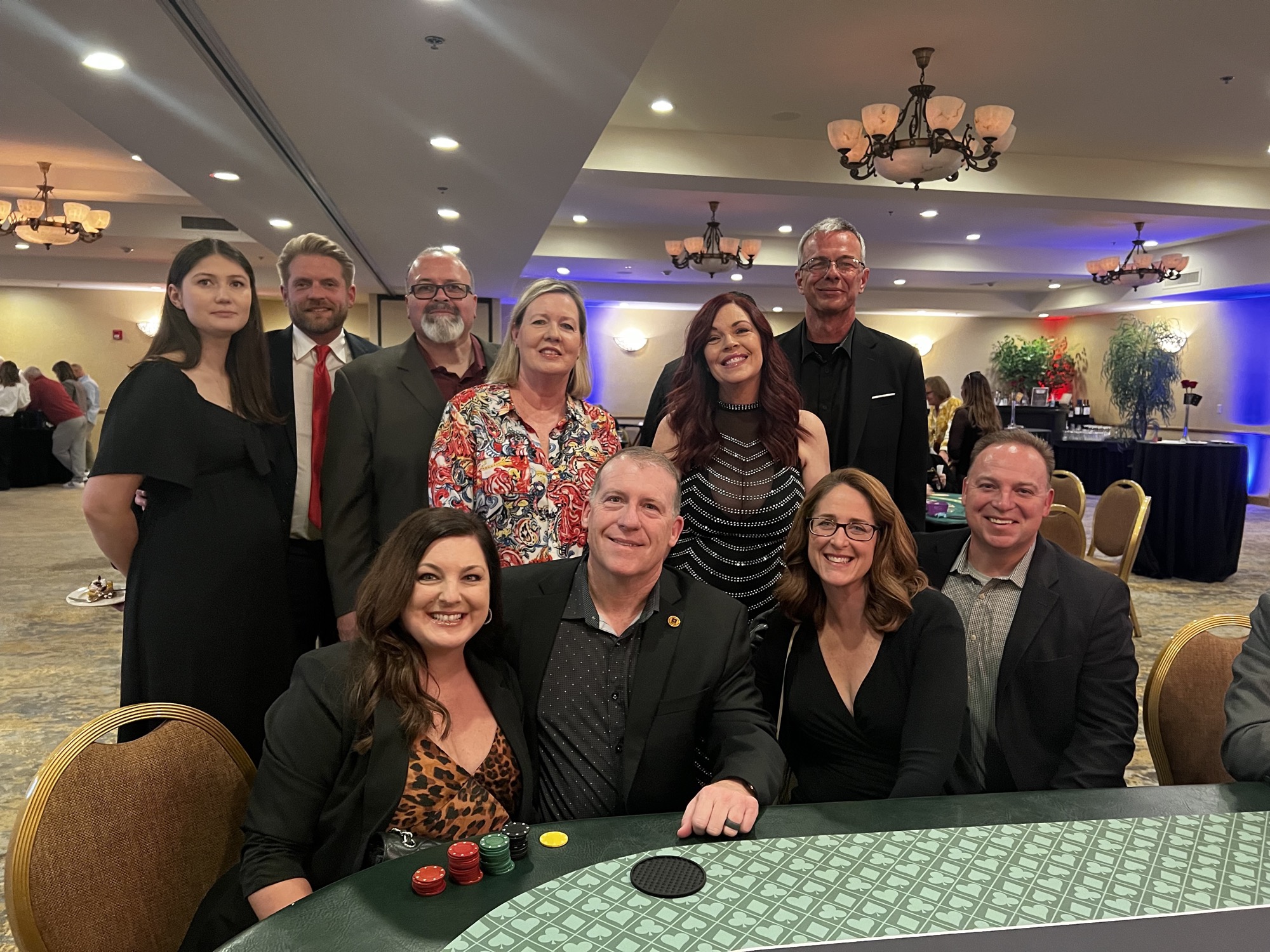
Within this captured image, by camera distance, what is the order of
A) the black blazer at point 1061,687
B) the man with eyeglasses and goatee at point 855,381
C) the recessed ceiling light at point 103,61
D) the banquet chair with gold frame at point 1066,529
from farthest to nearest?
1. the banquet chair with gold frame at point 1066,529
2. the recessed ceiling light at point 103,61
3. the man with eyeglasses and goatee at point 855,381
4. the black blazer at point 1061,687

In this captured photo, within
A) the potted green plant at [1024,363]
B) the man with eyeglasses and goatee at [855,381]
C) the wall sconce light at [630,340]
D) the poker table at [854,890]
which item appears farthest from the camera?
the wall sconce light at [630,340]

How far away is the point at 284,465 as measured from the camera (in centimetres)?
252

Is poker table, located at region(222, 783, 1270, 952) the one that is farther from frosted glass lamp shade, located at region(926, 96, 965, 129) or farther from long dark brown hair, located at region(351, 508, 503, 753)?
frosted glass lamp shade, located at region(926, 96, 965, 129)

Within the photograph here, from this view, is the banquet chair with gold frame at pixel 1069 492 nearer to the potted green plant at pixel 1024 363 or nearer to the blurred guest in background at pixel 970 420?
the blurred guest in background at pixel 970 420

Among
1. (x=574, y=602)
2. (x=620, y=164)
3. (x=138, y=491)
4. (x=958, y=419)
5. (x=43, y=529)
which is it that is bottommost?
(x=43, y=529)

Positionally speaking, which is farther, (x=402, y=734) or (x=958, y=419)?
(x=958, y=419)

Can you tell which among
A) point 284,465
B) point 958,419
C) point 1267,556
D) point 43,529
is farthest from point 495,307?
point 284,465

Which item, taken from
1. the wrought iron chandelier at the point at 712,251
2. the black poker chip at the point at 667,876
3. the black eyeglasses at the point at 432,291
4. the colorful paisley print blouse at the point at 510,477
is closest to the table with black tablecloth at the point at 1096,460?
the wrought iron chandelier at the point at 712,251

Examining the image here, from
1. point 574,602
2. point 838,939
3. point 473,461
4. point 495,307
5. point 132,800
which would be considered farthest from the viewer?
point 495,307

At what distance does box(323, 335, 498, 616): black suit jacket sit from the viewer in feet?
8.09

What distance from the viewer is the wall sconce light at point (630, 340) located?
17531mm

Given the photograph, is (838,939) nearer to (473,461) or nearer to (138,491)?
(473,461)

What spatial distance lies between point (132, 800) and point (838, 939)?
117 cm

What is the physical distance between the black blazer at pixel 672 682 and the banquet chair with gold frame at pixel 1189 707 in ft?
3.34
